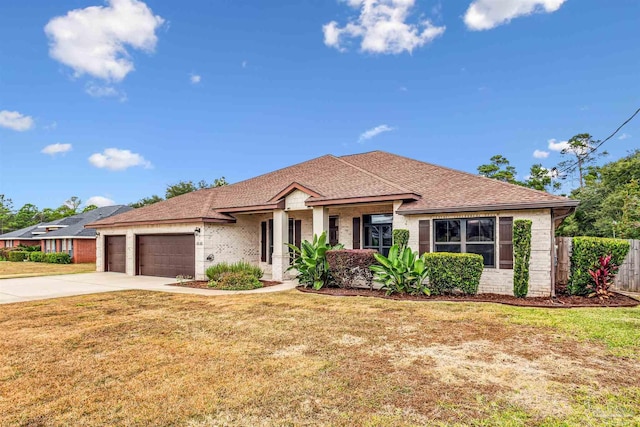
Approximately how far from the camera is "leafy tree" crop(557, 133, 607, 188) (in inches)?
1490

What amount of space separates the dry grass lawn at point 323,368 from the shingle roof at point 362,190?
4004 millimetres

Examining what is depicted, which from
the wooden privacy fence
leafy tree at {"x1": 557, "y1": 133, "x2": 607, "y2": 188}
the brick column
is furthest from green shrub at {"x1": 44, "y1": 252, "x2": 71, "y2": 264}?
leafy tree at {"x1": 557, "y1": 133, "x2": 607, "y2": 188}

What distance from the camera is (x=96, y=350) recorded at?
5.52 meters

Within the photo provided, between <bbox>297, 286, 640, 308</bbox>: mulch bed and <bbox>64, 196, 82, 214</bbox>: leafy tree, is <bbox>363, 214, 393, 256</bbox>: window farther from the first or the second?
<bbox>64, 196, 82, 214</bbox>: leafy tree

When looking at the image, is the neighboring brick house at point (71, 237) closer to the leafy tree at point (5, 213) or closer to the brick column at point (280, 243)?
the brick column at point (280, 243)

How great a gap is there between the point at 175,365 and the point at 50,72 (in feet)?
73.2

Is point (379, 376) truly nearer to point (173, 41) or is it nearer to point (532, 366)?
point (532, 366)

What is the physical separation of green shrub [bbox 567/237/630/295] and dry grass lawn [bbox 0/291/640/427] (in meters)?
1.80

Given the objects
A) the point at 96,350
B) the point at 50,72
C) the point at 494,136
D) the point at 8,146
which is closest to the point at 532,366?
the point at 96,350

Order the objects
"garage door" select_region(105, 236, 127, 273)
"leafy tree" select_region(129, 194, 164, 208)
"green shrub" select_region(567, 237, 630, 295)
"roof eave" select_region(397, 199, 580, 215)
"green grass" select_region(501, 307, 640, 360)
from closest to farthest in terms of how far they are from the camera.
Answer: "green grass" select_region(501, 307, 640, 360) → "roof eave" select_region(397, 199, 580, 215) → "green shrub" select_region(567, 237, 630, 295) → "garage door" select_region(105, 236, 127, 273) → "leafy tree" select_region(129, 194, 164, 208)

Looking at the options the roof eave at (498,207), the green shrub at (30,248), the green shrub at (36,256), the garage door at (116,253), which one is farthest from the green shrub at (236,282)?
the green shrub at (30,248)

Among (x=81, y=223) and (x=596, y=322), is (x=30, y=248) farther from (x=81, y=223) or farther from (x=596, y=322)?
(x=596, y=322)

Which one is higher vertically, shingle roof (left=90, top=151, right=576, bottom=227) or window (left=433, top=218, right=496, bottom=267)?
shingle roof (left=90, top=151, right=576, bottom=227)

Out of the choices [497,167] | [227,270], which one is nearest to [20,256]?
[227,270]
